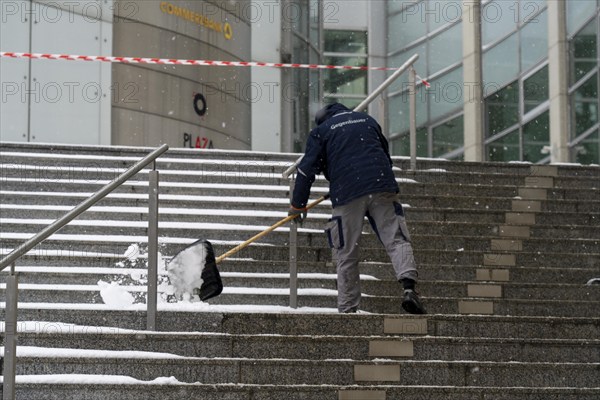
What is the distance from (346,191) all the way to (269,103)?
13.0 meters

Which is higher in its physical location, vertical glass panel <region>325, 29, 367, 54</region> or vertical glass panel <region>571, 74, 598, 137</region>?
vertical glass panel <region>325, 29, 367, 54</region>

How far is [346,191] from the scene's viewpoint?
8.62 m

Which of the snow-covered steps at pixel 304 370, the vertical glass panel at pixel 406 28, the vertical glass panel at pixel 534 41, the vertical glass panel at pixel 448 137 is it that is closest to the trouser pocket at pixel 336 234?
the snow-covered steps at pixel 304 370

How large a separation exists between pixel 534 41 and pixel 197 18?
414 inches

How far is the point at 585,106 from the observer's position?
2273 centimetres

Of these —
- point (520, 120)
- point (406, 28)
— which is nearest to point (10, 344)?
point (520, 120)

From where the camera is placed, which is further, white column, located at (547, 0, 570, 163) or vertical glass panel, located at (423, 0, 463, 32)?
vertical glass panel, located at (423, 0, 463, 32)

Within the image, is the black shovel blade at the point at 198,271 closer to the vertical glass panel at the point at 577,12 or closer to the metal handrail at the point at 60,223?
the metal handrail at the point at 60,223

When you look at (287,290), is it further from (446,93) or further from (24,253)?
(446,93)

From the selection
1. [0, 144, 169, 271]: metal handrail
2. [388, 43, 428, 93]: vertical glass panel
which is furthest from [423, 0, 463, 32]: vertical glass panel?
[0, 144, 169, 271]: metal handrail

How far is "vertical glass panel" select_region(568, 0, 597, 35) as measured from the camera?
2222cm

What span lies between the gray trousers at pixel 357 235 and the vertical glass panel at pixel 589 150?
14582mm

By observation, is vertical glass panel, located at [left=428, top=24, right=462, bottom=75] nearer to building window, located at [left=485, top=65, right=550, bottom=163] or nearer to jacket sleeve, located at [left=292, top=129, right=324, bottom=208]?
building window, located at [left=485, top=65, right=550, bottom=163]

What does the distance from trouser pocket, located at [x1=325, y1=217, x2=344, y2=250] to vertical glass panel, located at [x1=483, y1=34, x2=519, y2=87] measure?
57.0ft
